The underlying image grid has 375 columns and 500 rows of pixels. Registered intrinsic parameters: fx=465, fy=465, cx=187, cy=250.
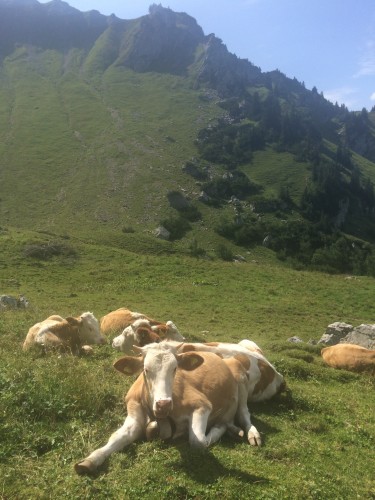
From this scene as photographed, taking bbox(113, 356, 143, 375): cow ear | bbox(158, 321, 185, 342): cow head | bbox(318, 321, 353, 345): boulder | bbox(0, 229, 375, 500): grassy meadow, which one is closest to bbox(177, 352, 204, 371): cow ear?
bbox(113, 356, 143, 375): cow ear

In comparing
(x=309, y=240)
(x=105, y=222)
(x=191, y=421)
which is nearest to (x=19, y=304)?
(x=191, y=421)

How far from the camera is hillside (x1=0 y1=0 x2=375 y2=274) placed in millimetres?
77625

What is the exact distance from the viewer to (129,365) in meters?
7.86

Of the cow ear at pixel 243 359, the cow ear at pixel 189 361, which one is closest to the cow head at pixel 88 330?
the cow ear at pixel 243 359

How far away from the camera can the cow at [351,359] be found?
47.8 ft

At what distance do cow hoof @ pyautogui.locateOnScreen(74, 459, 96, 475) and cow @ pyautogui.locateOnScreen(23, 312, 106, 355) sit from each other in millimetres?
5722

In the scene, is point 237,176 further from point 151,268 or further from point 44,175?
point 151,268

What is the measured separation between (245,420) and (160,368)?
2.22 m

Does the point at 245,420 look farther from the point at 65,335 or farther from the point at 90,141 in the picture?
the point at 90,141

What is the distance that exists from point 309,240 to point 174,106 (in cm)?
7832

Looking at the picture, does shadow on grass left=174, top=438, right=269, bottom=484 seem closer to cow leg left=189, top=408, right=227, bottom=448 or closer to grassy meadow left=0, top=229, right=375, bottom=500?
grassy meadow left=0, top=229, right=375, bottom=500

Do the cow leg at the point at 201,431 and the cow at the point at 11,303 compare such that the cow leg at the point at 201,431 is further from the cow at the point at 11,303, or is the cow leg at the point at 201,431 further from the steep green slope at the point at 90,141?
the steep green slope at the point at 90,141

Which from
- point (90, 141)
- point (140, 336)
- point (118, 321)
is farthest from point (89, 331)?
point (90, 141)

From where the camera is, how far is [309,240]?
8531cm
